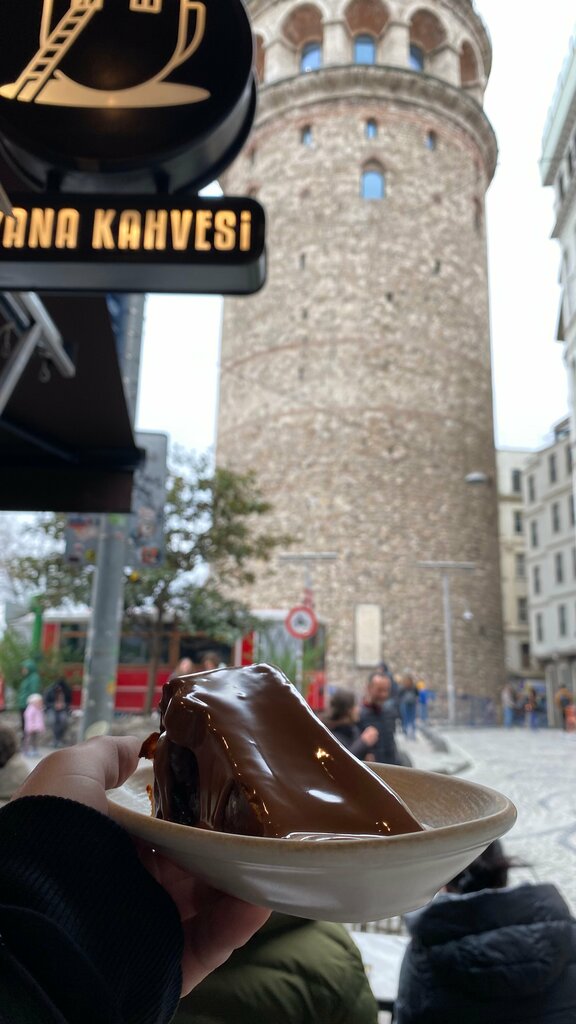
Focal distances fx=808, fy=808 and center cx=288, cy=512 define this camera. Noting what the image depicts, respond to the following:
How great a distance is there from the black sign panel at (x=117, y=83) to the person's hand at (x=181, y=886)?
1.61 meters

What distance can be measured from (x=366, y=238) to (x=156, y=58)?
2596 centimetres

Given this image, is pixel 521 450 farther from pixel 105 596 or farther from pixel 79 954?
pixel 79 954

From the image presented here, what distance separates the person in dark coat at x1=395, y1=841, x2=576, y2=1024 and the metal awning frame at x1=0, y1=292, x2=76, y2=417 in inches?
79.5

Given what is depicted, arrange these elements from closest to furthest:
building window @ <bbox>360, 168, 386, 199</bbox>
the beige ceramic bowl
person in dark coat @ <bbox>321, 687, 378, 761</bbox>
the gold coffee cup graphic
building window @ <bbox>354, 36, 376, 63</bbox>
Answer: the beige ceramic bowl < the gold coffee cup graphic < person in dark coat @ <bbox>321, 687, 378, 761</bbox> < building window @ <bbox>360, 168, 386, 199</bbox> < building window @ <bbox>354, 36, 376, 63</bbox>

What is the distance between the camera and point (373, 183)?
89.7 ft

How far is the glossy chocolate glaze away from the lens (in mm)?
757

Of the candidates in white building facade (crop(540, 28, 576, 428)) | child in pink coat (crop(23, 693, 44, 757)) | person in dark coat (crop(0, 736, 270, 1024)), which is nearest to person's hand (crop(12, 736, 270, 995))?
person in dark coat (crop(0, 736, 270, 1024))

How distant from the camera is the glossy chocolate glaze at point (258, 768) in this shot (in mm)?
757

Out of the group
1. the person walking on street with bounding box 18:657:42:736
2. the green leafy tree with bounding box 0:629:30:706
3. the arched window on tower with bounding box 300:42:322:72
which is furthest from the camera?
the arched window on tower with bounding box 300:42:322:72

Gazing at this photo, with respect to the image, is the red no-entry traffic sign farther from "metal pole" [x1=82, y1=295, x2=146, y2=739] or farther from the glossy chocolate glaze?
the glossy chocolate glaze

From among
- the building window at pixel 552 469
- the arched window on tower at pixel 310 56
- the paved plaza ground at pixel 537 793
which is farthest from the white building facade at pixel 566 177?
the paved plaza ground at pixel 537 793

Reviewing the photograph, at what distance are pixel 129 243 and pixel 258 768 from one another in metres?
1.47

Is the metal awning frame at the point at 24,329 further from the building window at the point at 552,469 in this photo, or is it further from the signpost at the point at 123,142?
the building window at the point at 552,469

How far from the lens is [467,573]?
84.8ft
